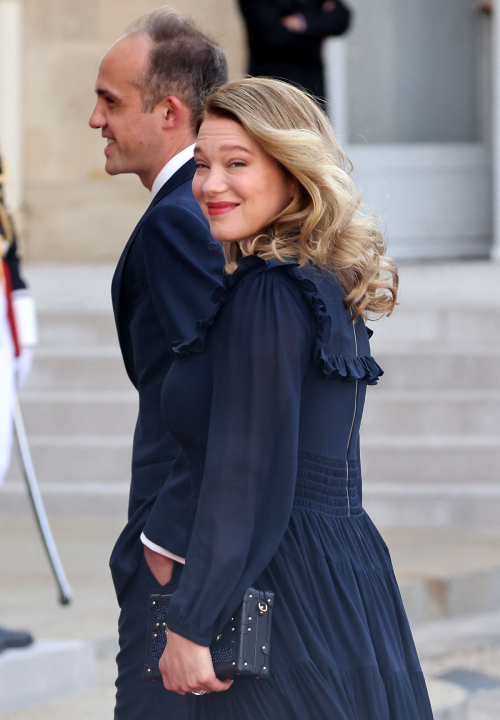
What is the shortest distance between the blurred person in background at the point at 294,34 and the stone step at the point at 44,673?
461 cm

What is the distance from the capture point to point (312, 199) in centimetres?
188

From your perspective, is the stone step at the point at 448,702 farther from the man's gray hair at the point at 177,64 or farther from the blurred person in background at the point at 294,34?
the blurred person in background at the point at 294,34

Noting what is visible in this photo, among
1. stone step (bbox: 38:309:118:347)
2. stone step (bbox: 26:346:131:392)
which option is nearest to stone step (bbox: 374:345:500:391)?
stone step (bbox: 26:346:131:392)

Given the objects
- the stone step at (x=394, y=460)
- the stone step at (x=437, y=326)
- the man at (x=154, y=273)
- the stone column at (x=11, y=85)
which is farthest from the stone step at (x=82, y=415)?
the man at (x=154, y=273)

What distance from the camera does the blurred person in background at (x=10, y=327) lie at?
4.02 metres

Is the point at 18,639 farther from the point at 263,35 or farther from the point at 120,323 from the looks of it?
the point at 263,35

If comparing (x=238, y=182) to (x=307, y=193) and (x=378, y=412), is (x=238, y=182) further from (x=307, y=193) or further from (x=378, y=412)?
(x=378, y=412)

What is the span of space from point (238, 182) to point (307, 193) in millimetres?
109

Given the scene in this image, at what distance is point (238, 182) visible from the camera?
189 cm

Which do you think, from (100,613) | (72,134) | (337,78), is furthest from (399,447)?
(337,78)

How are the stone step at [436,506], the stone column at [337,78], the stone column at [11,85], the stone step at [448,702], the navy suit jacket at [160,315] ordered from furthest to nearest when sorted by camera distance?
the stone column at [337,78] → the stone column at [11,85] → the stone step at [436,506] → the stone step at [448,702] → the navy suit jacket at [160,315]

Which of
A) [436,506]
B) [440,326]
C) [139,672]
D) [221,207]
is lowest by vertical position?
[436,506]

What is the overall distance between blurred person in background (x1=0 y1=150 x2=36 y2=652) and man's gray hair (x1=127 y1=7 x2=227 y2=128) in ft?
6.05

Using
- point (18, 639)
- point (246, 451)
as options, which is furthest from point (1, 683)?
point (246, 451)
